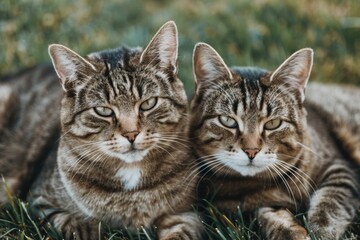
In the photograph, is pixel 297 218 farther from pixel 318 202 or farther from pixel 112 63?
pixel 112 63

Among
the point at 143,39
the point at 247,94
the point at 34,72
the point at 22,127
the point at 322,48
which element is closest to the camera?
the point at 247,94

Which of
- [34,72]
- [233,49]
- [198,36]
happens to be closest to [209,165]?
[34,72]

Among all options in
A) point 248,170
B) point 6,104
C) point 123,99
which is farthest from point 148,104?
point 6,104

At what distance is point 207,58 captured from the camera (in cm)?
296

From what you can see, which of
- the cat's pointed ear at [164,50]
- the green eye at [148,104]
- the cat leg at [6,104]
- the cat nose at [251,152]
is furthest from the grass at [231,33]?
the cat nose at [251,152]

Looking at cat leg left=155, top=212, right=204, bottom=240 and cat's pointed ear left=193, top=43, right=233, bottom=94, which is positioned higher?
cat's pointed ear left=193, top=43, right=233, bottom=94

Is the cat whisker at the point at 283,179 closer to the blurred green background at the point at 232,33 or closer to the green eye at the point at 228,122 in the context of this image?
the green eye at the point at 228,122

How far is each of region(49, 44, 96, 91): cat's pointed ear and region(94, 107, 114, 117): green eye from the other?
0.22 metres

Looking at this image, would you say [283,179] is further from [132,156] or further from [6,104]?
[6,104]

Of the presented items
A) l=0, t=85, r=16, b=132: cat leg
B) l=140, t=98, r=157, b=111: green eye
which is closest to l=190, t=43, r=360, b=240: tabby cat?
l=140, t=98, r=157, b=111: green eye

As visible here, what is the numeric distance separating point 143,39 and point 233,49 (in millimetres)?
936

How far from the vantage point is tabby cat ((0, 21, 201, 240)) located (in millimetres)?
2707

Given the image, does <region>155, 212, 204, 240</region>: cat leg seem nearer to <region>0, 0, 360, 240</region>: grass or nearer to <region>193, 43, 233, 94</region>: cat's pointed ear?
<region>193, 43, 233, 94</region>: cat's pointed ear

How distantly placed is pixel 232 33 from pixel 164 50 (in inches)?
112
